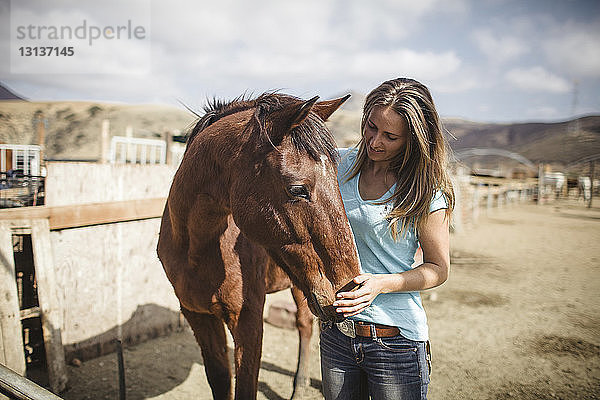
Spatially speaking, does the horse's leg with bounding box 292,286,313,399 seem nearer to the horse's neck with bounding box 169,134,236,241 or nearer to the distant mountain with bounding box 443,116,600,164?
the horse's neck with bounding box 169,134,236,241

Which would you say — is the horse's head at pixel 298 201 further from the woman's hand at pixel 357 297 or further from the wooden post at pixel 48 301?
the wooden post at pixel 48 301

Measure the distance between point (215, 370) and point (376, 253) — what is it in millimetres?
1588

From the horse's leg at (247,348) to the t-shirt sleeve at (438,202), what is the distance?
1.27 m

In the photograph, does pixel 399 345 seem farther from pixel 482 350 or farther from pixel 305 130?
pixel 482 350

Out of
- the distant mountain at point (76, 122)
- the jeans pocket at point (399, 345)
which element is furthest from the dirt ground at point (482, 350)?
the distant mountain at point (76, 122)

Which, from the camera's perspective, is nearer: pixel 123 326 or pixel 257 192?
pixel 257 192

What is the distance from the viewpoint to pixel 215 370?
2.49 metres

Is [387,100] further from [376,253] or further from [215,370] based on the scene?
[215,370]

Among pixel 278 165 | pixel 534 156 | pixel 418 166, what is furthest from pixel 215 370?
pixel 534 156

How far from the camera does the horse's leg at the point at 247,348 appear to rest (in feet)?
7.12

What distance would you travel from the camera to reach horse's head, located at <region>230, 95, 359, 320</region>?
1415 mm

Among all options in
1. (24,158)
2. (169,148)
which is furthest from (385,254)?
(169,148)

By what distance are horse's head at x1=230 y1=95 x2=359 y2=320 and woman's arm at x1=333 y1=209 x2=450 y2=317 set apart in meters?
0.07

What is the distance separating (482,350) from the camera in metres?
4.39
